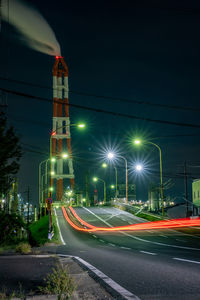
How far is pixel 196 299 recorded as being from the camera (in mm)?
5965

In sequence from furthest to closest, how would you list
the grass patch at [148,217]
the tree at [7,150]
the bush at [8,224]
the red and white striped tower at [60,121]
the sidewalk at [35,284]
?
the red and white striped tower at [60,121], the grass patch at [148,217], the bush at [8,224], the tree at [7,150], the sidewalk at [35,284]

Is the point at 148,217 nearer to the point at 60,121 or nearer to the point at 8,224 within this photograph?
the point at 8,224

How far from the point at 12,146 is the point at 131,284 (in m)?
12.3

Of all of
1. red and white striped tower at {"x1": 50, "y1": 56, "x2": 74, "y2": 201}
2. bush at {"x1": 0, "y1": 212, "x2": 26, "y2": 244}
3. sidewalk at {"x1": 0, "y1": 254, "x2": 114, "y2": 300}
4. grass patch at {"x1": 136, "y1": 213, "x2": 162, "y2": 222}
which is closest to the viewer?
sidewalk at {"x1": 0, "y1": 254, "x2": 114, "y2": 300}

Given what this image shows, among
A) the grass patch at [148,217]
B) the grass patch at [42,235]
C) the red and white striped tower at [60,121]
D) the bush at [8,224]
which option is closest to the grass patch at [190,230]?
the grass patch at [148,217]

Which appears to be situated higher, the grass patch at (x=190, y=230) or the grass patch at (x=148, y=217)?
the grass patch at (x=190, y=230)

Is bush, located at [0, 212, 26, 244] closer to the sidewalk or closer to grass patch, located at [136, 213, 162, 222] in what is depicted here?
grass patch, located at [136, 213, 162, 222]

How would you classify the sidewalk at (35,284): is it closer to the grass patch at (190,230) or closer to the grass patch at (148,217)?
the grass patch at (190,230)

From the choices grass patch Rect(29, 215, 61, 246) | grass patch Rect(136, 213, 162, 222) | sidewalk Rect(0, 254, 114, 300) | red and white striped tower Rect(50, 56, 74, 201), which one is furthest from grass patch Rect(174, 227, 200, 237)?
red and white striped tower Rect(50, 56, 74, 201)

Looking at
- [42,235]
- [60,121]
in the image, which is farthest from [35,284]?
[60,121]

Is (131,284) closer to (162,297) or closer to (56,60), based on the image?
(162,297)

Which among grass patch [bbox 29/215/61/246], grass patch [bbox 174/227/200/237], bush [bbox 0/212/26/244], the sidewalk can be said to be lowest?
grass patch [bbox 29/215/61/246]

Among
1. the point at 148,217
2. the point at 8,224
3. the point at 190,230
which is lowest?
the point at 148,217

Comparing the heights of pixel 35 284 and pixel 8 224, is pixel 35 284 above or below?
A: above
